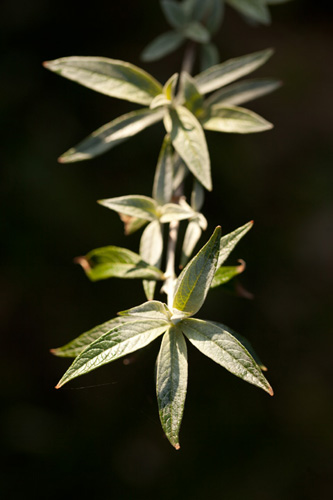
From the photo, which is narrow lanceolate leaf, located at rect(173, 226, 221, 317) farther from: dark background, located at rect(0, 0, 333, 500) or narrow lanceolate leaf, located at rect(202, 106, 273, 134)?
dark background, located at rect(0, 0, 333, 500)

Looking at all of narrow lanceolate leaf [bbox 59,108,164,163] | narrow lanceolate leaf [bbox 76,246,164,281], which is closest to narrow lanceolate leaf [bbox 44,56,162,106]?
narrow lanceolate leaf [bbox 59,108,164,163]

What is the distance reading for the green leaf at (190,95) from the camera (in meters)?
0.91

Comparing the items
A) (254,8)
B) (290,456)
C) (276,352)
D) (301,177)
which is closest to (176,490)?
(290,456)

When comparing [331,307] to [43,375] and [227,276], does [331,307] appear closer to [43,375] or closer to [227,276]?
[43,375]

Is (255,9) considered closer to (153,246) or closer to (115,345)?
(153,246)

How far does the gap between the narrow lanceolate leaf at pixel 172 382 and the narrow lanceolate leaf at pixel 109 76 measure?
462 millimetres

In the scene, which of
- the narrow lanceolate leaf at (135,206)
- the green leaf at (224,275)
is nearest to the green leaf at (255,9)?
the narrow lanceolate leaf at (135,206)

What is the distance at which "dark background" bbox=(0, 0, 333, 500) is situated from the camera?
2115 mm

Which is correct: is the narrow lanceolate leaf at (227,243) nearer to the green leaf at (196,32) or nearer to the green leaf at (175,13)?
the green leaf at (196,32)

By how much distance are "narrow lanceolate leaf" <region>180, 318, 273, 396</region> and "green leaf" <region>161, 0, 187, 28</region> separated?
0.78m

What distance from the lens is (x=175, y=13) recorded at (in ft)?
3.80

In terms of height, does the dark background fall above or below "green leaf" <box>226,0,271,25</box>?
below

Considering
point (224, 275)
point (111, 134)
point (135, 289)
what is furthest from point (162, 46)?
point (135, 289)

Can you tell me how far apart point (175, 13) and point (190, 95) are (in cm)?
35
